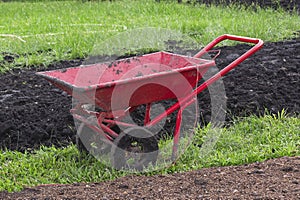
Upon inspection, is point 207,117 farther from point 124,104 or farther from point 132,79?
point 132,79

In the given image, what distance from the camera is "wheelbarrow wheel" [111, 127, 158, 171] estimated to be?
161 inches

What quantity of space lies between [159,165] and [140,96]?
535mm

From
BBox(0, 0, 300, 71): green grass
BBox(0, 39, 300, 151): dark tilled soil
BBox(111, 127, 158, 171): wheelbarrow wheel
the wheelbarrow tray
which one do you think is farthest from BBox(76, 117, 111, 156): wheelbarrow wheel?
BBox(0, 0, 300, 71): green grass

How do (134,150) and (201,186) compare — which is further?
(134,150)

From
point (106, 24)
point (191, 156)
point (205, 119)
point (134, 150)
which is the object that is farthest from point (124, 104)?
point (106, 24)

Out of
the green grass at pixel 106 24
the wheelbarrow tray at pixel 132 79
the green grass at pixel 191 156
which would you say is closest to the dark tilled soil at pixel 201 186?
the green grass at pixel 191 156

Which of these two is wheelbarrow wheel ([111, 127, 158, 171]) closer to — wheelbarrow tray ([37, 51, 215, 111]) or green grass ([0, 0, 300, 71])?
wheelbarrow tray ([37, 51, 215, 111])

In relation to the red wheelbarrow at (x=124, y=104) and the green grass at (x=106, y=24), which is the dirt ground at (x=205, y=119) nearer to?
the red wheelbarrow at (x=124, y=104)

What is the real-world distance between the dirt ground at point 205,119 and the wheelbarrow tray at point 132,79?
1.87 ft

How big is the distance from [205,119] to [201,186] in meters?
1.35

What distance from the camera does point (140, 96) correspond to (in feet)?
13.2

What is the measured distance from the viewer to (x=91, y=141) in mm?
4242

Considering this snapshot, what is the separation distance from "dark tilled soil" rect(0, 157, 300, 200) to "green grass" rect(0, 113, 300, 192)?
0.47ft

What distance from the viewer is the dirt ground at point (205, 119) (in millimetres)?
3674
